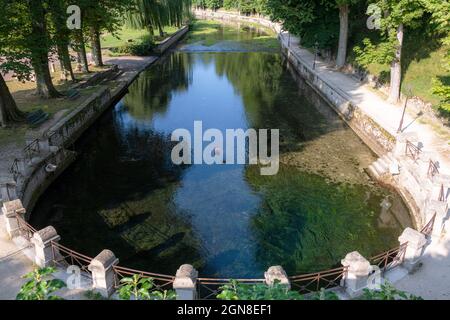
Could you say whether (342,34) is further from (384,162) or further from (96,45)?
(96,45)

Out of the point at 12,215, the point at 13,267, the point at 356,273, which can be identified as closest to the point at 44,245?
the point at 13,267

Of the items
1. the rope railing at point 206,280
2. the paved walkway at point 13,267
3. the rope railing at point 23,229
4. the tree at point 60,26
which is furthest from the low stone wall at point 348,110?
the tree at point 60,26

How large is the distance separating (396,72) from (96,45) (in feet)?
82.0

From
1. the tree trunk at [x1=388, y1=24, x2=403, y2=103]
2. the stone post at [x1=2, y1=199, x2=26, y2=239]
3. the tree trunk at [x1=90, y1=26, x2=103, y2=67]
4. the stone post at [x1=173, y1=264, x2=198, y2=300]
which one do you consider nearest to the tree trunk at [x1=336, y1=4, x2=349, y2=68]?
the tree trunk at [x1=388, y1=24, x2=403, y2=103]

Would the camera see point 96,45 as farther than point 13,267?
Yes

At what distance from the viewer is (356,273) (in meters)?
9.22

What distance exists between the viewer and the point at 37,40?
2123 cm

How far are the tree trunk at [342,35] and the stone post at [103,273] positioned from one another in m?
28.3

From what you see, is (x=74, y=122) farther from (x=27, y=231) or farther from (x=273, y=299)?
(x=273, y=299)

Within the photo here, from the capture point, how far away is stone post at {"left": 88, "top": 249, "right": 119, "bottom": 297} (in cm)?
902

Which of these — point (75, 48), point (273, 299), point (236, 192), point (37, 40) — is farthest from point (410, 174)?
point (75, 48)

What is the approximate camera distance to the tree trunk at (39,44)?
67.5 feet

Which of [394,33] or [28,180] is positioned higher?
[394,33]
